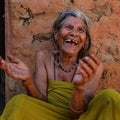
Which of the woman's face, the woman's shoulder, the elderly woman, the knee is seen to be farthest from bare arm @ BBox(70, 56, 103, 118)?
the woman's shoulder

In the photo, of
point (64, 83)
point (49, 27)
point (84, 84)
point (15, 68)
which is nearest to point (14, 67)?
point (15, 68)

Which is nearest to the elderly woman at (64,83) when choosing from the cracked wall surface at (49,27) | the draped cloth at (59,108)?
the draped cloth at (59,108)

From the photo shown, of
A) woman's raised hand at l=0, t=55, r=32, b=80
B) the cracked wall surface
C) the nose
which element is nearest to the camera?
woman's raised hand at l=0, t=55, r=32, b=80

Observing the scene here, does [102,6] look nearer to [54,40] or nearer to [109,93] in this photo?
[54,40]

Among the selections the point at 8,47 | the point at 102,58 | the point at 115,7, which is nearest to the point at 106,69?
the point at 102,58

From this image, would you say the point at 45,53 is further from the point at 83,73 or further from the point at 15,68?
the point at 83,73

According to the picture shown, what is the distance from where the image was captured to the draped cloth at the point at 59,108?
2.57m

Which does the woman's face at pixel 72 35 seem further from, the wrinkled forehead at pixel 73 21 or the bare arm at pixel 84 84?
the bare arm at pixel 84 84

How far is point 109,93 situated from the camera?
263 cm

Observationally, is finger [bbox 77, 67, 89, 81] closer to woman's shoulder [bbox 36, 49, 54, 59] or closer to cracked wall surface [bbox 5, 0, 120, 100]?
woman's shoulder [bbox 36, 49, 54, 59]

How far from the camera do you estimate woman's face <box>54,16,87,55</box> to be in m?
2.88

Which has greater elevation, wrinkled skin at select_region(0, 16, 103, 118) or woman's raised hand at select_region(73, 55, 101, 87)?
woman's raised hand at select_region(73, 55, 101, 87)

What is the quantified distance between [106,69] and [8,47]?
75cm

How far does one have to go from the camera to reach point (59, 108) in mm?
2816
